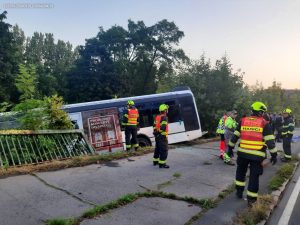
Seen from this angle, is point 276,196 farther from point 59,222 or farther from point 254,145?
point 59,222

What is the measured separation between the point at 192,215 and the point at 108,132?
33.1 feet

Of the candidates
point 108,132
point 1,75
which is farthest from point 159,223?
point 1,75

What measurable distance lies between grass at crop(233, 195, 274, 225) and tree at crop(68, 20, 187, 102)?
36397 millimetres

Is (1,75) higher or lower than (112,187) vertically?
higher

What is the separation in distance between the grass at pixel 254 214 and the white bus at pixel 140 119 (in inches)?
389

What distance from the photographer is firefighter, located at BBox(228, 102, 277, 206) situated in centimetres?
641

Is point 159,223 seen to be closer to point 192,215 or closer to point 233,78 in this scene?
point 192,215

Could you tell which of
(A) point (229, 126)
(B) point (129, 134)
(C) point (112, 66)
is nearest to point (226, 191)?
(A) point (229, 126)

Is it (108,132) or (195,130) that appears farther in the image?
(195,130)

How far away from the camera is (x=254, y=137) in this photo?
21.4 feet

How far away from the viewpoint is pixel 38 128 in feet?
31.8

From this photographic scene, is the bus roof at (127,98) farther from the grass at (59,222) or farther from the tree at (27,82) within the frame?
the grass at (59,222)

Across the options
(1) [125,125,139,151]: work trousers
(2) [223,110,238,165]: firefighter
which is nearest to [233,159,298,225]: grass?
(2) [223,110,238,165]: firefighter

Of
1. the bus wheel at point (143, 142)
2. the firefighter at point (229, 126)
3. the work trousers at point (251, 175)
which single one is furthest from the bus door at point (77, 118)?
the work trousers at point (251, 175)
